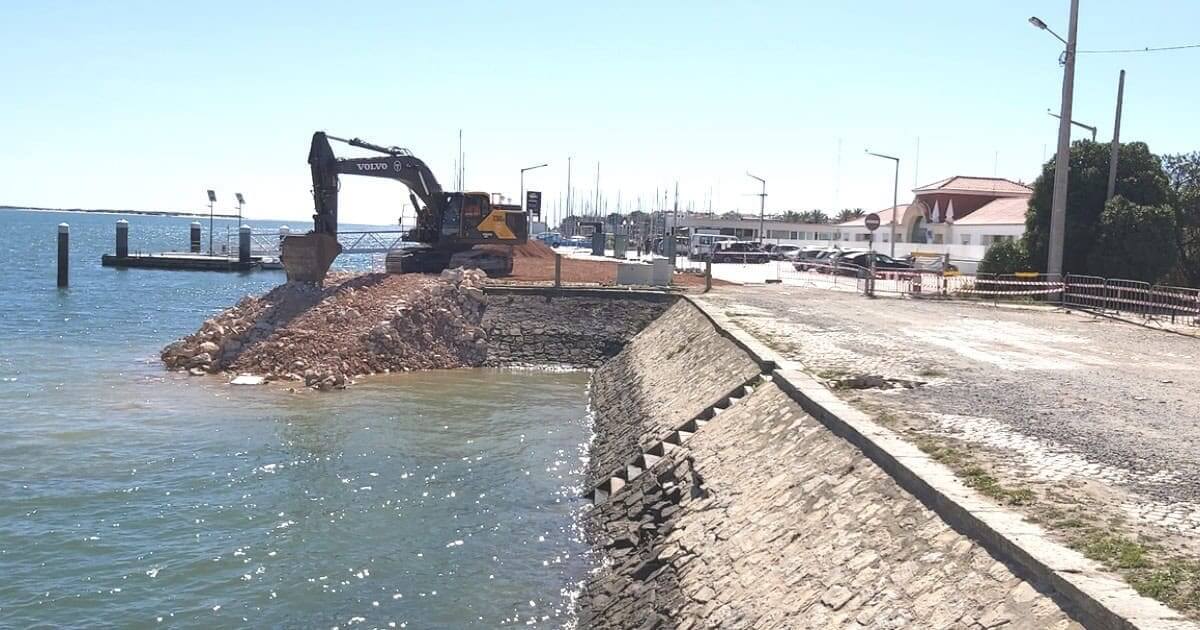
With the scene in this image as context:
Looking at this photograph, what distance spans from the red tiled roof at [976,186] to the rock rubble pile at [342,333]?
132 feet

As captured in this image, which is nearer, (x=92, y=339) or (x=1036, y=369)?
(x=1036, y=369)

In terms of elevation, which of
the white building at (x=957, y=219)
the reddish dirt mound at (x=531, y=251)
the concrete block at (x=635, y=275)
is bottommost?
the concrete block at (x=635, y=275)

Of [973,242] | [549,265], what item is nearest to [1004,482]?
[549,265]

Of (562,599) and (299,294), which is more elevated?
(299,294)

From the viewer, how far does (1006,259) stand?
3356cm

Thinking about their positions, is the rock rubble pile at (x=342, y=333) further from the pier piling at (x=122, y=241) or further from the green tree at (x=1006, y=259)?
the pier piling at (x=122, y=241)

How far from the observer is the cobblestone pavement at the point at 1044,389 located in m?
8.38

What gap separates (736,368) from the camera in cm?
1672

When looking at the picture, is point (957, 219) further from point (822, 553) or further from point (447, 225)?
point (822, 553)

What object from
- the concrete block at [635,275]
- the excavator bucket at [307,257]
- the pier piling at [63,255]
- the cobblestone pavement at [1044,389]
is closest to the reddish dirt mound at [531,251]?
the concrete block at [635,275]

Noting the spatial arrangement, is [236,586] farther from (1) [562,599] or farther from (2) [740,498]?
(2) [740,498]

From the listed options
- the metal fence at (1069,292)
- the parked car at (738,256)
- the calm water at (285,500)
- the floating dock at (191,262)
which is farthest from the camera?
the floating dock at (191,262)

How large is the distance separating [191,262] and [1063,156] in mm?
51217

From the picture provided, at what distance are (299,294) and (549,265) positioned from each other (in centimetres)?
1566
